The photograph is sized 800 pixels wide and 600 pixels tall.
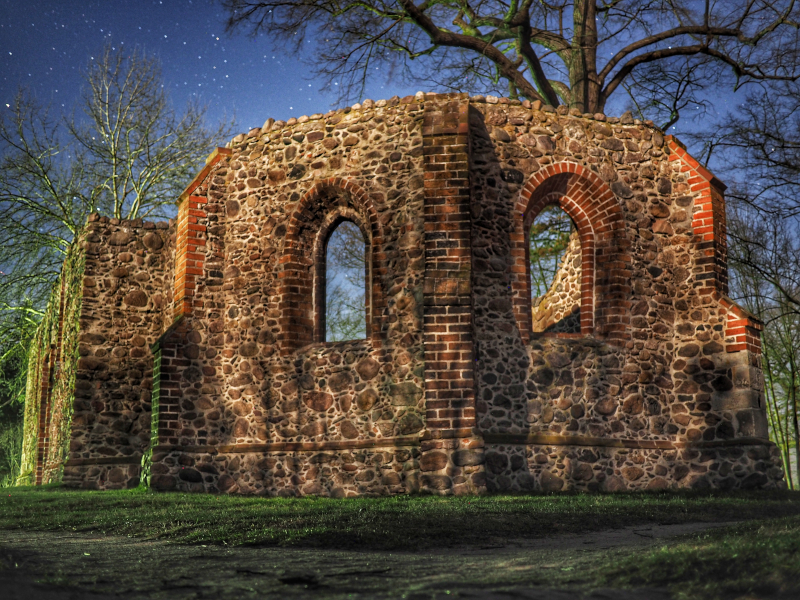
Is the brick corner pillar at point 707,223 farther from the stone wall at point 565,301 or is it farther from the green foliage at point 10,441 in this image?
the green foliage at point 10,441

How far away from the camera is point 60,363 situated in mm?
17172

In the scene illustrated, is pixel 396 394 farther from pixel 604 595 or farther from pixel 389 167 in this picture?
pixel 604 595

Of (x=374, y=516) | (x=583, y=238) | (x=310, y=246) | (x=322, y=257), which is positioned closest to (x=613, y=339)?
(x=583, y=238)

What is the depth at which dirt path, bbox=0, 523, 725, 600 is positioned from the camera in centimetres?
338

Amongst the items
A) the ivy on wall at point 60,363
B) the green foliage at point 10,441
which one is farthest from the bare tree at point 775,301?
the green foliage at point 10,441

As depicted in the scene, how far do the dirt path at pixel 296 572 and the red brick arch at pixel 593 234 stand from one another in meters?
6.17

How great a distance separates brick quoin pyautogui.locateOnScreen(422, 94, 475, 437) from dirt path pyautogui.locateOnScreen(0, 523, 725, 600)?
4274mm

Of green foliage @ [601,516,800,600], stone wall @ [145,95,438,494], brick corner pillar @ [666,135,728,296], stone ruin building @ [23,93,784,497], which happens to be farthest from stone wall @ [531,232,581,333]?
green foliage @ [601,516,800,600]

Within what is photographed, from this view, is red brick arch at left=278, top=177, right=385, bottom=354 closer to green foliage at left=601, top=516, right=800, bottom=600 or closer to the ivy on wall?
the ivy on wall

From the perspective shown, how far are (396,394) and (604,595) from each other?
24.6ft

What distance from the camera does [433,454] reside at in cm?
1012

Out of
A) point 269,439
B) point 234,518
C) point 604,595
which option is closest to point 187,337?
point 269,439

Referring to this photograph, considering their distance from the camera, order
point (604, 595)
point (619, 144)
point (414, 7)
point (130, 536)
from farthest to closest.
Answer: point (414, 7)
point (619, 144)
point (130, 536)
point (604, 595)

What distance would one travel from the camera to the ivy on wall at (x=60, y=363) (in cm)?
A: 1562
